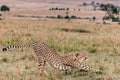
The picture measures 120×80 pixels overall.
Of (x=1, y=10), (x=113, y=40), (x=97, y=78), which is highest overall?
(x=97, y=78)

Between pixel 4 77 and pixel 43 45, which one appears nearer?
pixel 4 77

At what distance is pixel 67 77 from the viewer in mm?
10234

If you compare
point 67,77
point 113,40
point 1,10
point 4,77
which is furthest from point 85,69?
point 1,10

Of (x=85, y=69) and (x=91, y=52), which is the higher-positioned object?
(x=85, y=69)

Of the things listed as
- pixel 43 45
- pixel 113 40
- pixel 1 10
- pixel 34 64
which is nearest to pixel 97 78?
pixel 43 45

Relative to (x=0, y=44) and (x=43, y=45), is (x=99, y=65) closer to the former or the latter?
(x=43, y=45)

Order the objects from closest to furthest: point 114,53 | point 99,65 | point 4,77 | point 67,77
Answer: point 4,77 < point 67,77 < point 99,65 < point 114,53

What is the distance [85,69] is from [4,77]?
2.15 metres

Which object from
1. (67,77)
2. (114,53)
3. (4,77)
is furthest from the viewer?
(114,53)

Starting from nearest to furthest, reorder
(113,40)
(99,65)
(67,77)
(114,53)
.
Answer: (67,77) < (99,65) < (114,53) < (113,40)

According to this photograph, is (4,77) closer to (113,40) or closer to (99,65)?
(99,65)

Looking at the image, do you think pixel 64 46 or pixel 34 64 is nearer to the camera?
pixel 34 64

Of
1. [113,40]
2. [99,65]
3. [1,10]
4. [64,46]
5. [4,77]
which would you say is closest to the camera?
[4,77]

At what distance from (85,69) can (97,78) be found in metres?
0.69
